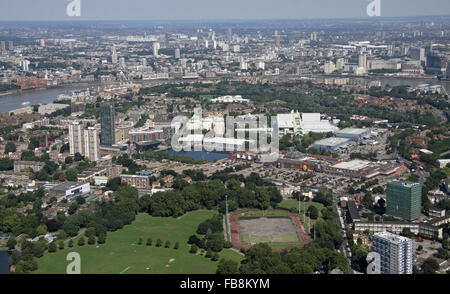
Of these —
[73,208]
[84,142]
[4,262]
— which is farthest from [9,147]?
[4,262]

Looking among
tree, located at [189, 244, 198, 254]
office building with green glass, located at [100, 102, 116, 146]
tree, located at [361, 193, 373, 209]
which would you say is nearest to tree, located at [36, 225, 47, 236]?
tree, located at [189, 244, 198, 254]

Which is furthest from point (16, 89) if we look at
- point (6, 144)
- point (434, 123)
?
point (434, 123)

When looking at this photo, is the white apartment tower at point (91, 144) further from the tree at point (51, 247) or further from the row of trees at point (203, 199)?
the tree at point (51, 247)

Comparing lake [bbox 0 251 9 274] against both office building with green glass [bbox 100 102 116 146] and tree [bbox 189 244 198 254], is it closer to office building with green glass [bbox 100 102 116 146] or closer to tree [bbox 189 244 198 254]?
tree [bbox 189 244 198 254]

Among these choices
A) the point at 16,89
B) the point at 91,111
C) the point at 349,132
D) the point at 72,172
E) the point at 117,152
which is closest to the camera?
the point at 72,172

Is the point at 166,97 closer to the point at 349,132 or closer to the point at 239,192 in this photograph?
the point at 349,132

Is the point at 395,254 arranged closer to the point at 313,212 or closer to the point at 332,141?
the point at 313,212

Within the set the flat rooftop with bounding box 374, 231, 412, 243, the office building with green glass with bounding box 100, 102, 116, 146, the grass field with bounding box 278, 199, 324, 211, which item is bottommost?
the grass field with bounding box 278, 199, 324, 211
